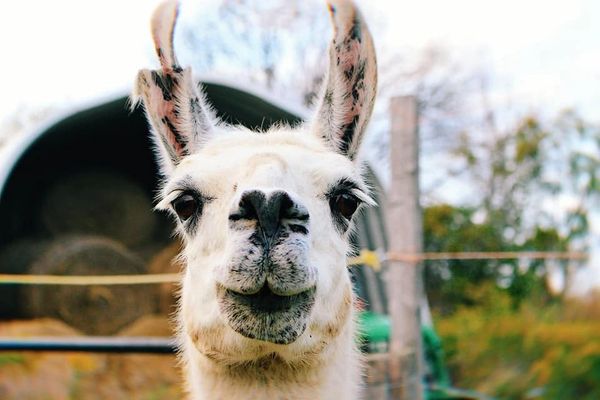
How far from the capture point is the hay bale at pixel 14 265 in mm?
8711

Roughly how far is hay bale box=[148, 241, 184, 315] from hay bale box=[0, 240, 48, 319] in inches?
67.9

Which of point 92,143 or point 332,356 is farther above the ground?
point 92,143

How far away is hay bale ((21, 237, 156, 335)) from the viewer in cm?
861

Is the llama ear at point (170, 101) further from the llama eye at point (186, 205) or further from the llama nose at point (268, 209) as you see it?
the llama nose at point (268, 209)

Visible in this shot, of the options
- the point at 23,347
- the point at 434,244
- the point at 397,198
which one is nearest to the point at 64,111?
the point at 23,347

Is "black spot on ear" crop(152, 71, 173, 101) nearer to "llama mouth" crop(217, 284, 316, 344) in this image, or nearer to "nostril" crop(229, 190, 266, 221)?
"nostril" crop(229, 190, 266, 221)

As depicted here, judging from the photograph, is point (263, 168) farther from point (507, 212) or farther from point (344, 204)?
point (507, 212)

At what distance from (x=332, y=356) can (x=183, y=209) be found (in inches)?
32.3

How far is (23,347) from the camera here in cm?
442

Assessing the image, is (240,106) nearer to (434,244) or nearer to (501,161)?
(434,244)

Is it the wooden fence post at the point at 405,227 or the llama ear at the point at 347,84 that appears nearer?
the llama ear at the point at 347,84

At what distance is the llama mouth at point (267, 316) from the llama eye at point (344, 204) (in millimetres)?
498

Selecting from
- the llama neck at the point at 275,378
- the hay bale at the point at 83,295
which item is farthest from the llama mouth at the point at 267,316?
the hay bale at the point at 83,295

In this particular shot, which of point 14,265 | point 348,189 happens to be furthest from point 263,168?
point 14,265
